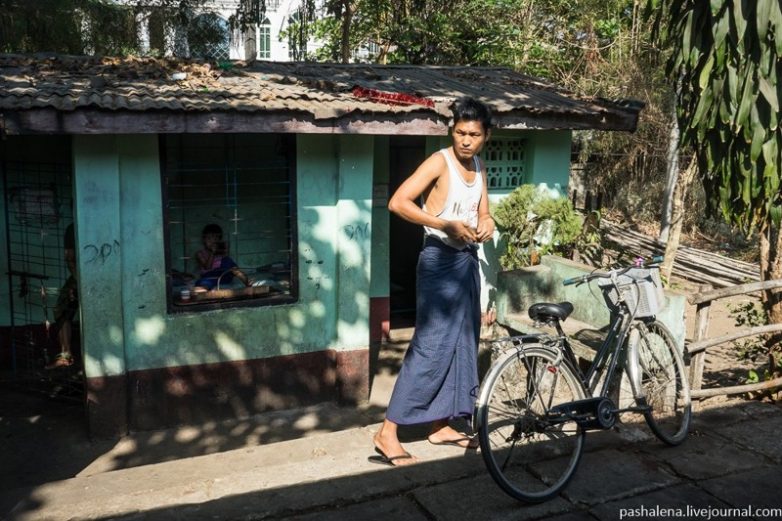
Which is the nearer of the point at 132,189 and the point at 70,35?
the point at 132,189

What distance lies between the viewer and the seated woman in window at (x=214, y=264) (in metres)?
6.77

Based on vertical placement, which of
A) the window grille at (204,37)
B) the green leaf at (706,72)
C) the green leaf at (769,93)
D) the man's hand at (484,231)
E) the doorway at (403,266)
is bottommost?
the doorway at (403,266)

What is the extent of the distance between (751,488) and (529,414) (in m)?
1.17

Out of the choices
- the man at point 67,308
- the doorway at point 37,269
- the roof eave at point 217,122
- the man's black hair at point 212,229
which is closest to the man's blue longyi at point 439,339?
the roof eave at point 217,122

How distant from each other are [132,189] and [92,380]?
149cm

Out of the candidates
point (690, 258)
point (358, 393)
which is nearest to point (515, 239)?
point (358, 393)

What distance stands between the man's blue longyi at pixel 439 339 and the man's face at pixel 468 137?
49cm

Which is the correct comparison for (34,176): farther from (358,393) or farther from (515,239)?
(515,239)

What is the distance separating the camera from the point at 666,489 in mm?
3816

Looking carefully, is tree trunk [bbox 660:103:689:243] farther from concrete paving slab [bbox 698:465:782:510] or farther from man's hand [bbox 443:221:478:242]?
man's hand [bbox 443:221:478:242]

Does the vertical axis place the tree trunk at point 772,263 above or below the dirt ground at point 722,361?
above

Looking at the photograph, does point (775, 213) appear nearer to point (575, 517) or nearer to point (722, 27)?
point (722, 27)

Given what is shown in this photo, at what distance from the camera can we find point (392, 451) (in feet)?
13.6

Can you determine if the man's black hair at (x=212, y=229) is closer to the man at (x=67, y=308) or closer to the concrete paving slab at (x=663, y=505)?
the man at (x=67, y=308)
